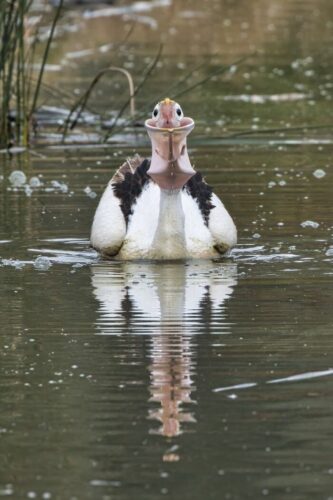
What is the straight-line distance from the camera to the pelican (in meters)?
10.6

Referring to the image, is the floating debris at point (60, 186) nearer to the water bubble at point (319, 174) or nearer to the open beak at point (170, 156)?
the water bubble at point (319, 174)

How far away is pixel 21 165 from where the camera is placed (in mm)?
15367

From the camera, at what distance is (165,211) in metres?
10.7

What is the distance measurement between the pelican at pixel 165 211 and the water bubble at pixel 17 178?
3.04m

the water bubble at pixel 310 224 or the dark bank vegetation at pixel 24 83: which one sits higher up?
the dark bank vegetation at pixel 24 83

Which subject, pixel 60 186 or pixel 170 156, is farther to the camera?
pixel 60 186

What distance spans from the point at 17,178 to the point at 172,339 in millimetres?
6270

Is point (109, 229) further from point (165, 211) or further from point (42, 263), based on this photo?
point (42, 263)

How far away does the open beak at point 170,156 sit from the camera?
34.6ft

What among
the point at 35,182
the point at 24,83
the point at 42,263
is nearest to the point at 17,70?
the point at 24,83

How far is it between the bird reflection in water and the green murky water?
0.01 m

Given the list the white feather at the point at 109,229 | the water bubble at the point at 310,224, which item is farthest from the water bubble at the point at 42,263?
the water bubble at the point at 310,224

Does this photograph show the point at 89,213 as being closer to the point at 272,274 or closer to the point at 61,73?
the point at 272,274

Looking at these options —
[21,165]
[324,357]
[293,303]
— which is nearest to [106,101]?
[21,165]
